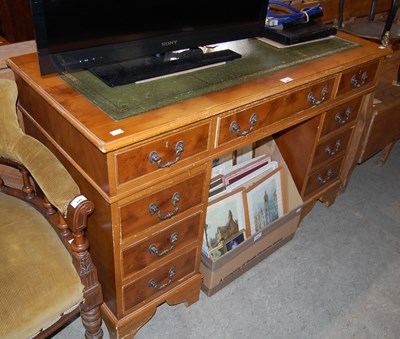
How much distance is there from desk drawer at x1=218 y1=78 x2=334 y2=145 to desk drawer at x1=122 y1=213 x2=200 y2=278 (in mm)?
304

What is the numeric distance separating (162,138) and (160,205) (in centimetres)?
23

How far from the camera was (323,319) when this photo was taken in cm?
160

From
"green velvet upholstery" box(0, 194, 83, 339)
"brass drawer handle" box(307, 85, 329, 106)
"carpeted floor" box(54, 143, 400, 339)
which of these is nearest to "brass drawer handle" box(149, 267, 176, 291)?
"carpeted floor" box(54, 143, 400, 339)

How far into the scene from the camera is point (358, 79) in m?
1.65

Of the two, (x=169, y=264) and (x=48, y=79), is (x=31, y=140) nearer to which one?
(x=48, y=79)

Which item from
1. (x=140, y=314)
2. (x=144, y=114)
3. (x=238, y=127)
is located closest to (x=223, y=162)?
(x=238, y=127)

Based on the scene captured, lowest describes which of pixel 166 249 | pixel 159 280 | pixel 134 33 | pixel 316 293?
pixel 316 293

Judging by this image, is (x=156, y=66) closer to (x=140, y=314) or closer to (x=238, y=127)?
(x=238, y=127)

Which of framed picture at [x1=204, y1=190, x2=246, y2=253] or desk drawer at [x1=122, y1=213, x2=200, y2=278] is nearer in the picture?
desk drawer at [x1=122, y1=213, x2=200, y2=278]

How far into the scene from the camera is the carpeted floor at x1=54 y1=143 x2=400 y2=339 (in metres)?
1.54

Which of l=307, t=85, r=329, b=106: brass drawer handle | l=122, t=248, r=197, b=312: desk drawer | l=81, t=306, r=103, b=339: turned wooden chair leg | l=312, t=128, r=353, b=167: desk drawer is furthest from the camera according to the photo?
l=312, t=128, r=353, b=167: desk drawer

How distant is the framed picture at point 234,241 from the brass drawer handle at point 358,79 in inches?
28.8

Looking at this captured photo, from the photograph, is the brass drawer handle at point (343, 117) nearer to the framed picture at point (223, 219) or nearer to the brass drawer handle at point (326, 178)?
the brass drawer handle at point (326, 178)

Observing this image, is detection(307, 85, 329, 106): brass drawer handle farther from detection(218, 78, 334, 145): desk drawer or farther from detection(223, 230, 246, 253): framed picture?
detection(223, 230, 246, 253): framed picture
